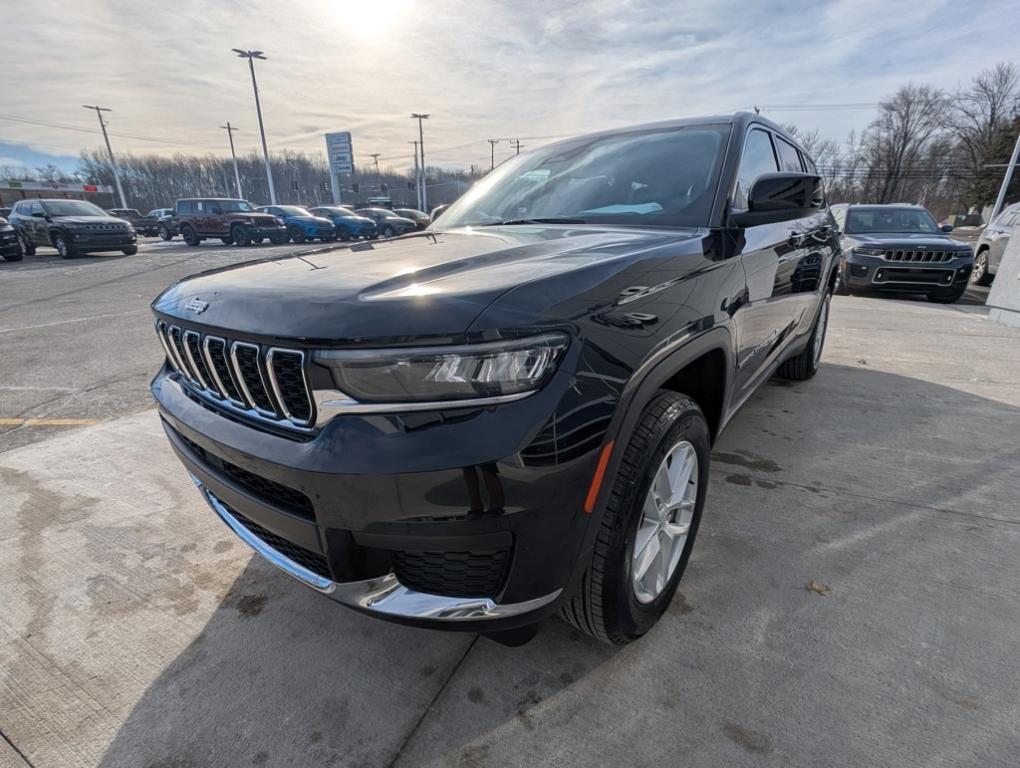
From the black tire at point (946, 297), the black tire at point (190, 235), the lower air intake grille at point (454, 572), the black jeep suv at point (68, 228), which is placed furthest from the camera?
the black tire at point (190, 235)

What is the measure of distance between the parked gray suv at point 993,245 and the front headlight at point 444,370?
468 inches

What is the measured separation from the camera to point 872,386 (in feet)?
14.9

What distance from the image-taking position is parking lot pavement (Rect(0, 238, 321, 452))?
4.02 metres

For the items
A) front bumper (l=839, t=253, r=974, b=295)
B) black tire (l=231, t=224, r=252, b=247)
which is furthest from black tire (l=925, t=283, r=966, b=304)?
black tire (l=231, t=224, r=252, b=247)

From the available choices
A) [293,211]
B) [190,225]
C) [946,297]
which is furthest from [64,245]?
[946,297]

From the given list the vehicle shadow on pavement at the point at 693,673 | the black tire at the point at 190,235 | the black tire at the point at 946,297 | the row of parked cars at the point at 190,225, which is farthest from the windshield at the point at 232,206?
the vehicle shadow on pavement at the point at 693,673

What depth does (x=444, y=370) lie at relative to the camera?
1.24 metres

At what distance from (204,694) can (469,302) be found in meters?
1.52

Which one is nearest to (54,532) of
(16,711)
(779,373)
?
(16,711)

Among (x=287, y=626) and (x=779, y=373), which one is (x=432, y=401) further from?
(x=779, y=373)

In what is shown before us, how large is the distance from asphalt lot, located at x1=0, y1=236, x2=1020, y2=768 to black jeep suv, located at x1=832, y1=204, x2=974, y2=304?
6.58 m

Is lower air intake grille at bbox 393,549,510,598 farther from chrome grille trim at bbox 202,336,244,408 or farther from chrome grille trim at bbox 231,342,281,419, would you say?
chrome grille trim at bbox 202,336,244,408

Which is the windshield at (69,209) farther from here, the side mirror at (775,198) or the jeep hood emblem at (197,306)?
the side mirror at (775,198)

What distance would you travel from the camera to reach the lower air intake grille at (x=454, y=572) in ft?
4.30
